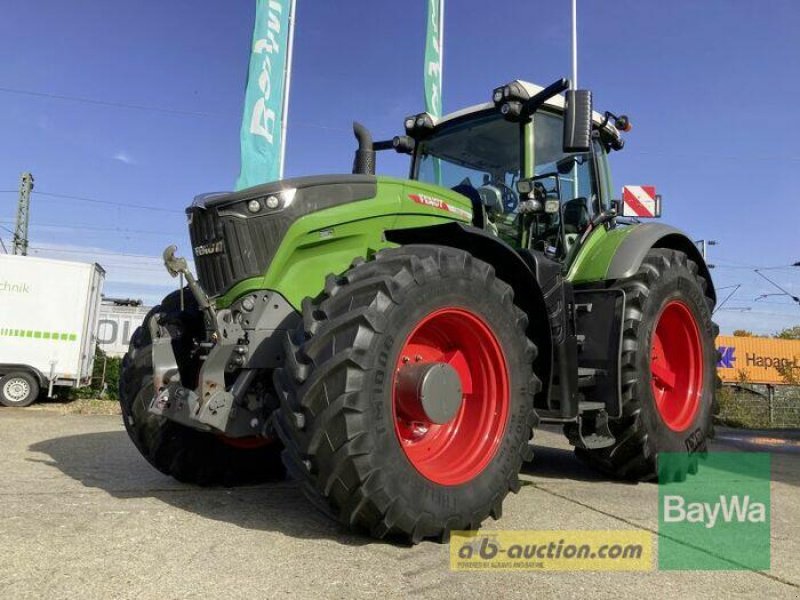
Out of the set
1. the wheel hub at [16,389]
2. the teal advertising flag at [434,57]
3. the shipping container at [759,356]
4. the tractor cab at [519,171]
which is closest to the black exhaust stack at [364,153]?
the tractor cab at [519,171]

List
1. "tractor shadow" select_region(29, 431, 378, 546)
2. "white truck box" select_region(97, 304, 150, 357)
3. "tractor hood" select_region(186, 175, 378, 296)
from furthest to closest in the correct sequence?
"white truck box" select_region(97, 304, 150, 357) < "tractor hood" select_region(186, 175, 378, 296) < "tractor shadow" select_region(29, 431, 378, 546)

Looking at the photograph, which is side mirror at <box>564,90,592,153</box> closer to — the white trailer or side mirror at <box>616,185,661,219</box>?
side mirror at <box>616,185,661,219</box>

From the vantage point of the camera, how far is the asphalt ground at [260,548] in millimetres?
2379

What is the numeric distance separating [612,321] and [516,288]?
39.9 inches

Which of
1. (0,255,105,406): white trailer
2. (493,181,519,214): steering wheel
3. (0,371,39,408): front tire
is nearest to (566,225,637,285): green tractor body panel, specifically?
(493,181,519,214): steering wheel

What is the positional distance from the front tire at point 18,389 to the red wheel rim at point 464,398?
42.5ft

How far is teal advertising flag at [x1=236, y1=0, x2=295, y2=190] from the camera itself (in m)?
10.7

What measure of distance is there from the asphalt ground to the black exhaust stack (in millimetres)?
2415

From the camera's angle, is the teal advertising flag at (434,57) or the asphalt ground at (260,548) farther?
the teal advertising flag at (434,57)

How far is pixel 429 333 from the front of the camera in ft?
11.4

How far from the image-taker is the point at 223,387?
313 cm

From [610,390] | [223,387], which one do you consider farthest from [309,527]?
[610,390]

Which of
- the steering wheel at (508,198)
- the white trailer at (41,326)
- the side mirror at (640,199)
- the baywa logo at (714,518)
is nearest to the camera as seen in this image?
the baywa logo at (714,518)

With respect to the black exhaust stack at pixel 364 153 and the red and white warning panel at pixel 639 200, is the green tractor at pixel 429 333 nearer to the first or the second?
the black exhaust stack at pixel 364 153
